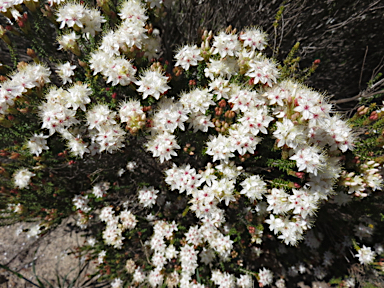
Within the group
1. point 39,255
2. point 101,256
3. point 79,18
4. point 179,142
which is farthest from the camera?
point 39,255

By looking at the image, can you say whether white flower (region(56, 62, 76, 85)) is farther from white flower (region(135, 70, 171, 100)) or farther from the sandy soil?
the sandy soil

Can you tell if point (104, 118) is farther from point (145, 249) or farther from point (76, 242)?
point (76, 242)

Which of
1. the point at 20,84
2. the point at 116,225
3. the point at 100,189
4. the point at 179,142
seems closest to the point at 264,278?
the point at 116,225

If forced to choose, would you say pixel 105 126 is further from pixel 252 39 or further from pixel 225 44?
pixel 252 39

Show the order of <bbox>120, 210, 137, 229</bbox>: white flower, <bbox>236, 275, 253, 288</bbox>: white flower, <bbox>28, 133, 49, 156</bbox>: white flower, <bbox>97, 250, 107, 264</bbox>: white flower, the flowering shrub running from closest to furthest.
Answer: the flowering shrub, <bbox>28, 133, 49, 156</bbox>: white flower, <bbox>120, 210, 137, 229</bbox>: white flower, <bbox>236, 275, 253, 288</bbox>: white flower, <bbox>97, 250, 107, 264</bbox>: white flower

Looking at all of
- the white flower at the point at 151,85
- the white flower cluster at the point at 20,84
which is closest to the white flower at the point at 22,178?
Result: the white flower cluster at the point at 20,84

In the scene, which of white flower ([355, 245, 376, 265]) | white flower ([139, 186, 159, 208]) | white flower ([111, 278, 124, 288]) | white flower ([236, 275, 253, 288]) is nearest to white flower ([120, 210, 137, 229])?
white flower ([139, 186, 159, 208])

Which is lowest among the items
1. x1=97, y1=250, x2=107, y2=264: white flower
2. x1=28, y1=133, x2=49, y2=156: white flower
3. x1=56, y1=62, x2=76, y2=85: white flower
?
x1=97, y1=250, x2=107, y2=264: white flower

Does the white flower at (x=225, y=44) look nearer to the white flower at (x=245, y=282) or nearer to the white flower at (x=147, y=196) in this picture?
the white flower at (x=147, y=196)

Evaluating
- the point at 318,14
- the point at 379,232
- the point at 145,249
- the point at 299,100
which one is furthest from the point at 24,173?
the point at 379,232
